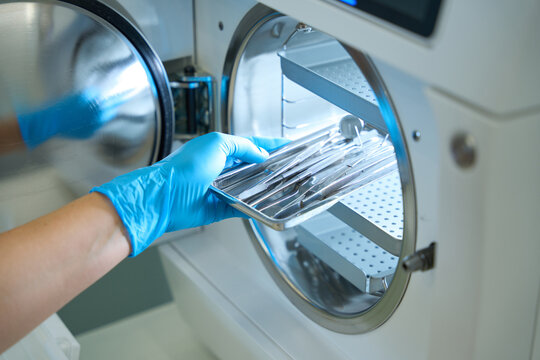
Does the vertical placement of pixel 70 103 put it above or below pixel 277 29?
below

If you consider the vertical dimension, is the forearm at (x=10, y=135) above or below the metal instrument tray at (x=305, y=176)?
above

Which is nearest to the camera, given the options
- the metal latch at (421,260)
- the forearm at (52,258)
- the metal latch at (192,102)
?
the metal latch at (421,260)

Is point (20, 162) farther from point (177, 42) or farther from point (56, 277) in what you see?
point (177, 42)

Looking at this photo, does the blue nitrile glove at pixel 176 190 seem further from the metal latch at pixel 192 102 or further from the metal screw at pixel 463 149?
the metal screw at pixel 463 149

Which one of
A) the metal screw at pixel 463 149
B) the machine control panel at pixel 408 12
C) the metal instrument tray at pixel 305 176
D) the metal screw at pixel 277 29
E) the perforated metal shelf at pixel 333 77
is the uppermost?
the machine control panel at pixel 408 12

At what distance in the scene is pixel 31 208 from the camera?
1.24 m

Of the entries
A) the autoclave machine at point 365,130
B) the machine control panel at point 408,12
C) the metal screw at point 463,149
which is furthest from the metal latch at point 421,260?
the machine control panel at point 408,12

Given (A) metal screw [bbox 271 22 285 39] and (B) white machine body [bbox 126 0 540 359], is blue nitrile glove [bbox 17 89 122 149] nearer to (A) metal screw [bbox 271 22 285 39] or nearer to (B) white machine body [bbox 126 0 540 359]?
(A) metal screw [bbox 271 22 285 39]

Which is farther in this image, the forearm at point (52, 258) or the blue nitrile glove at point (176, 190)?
the blue nitrile glove at point (176, 190)

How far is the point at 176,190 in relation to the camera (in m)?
1.11

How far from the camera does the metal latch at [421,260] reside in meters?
0.81

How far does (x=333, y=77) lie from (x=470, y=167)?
0.65 metres

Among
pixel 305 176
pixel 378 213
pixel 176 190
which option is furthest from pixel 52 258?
pixel 378 213

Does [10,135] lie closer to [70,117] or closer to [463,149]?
[70,117]
